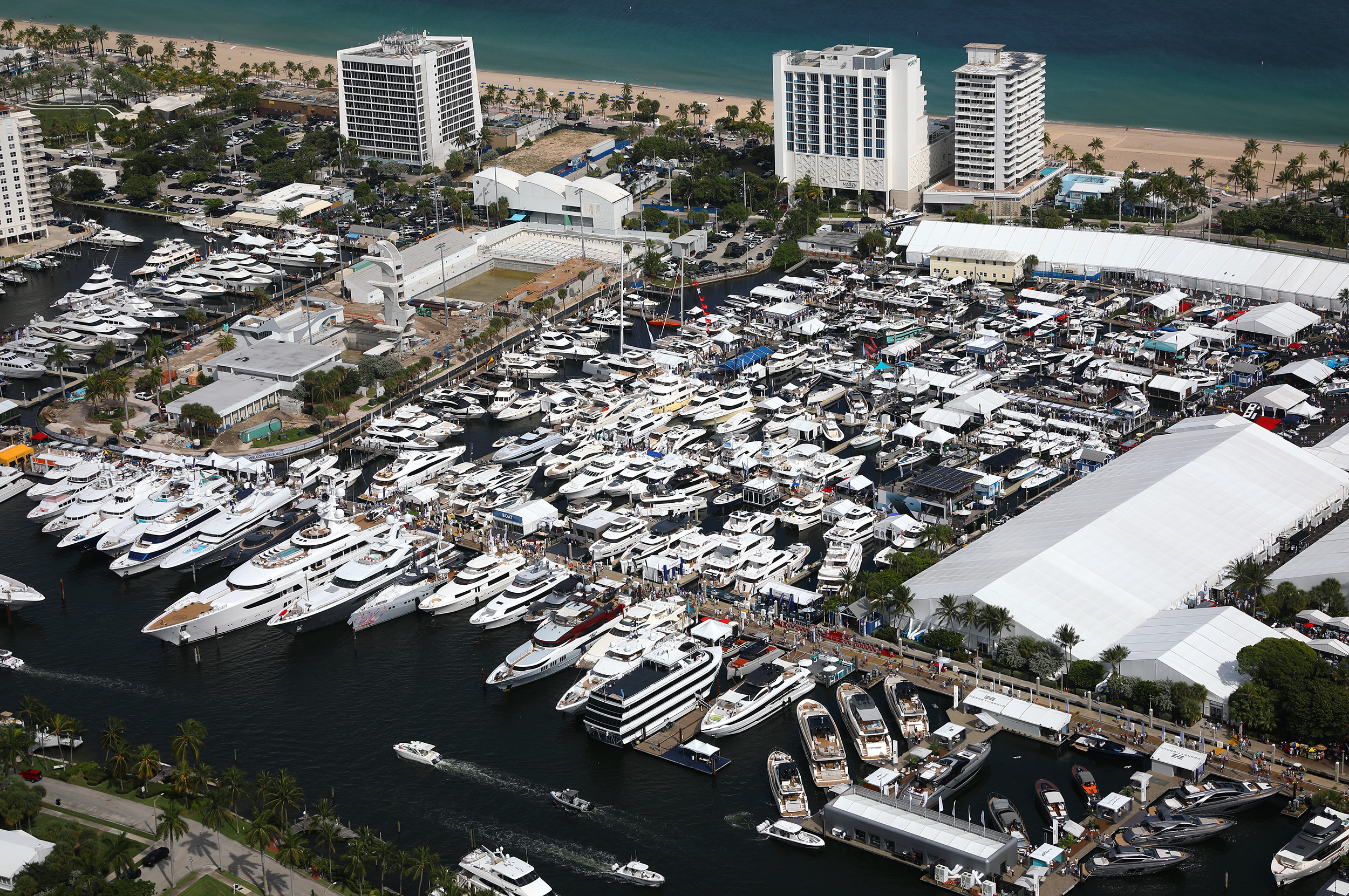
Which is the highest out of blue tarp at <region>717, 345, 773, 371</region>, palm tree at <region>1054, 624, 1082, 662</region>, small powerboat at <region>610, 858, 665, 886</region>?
palm tree at <region>1054, 624, 1082, 662</region>

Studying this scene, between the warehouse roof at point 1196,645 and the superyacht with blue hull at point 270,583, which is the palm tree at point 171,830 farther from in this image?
the warehouse roof at point 1196,645

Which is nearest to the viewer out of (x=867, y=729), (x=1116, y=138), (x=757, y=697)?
(x=867, y=729)

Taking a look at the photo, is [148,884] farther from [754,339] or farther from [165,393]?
[754,339]

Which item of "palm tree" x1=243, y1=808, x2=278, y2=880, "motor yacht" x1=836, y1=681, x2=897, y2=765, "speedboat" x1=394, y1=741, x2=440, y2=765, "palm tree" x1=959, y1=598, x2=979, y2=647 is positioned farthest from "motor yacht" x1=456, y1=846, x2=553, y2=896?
"palm tree" x1=959, y1=598, x2=979, y2=647

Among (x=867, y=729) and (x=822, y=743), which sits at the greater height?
(x=867, y=729)

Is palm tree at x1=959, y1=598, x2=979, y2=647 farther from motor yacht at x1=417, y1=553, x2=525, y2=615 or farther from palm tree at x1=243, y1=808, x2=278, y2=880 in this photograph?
palm tree at x1=243, y1=808, x2=278, y2=880

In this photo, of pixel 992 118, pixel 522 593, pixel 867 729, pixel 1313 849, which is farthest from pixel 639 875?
pixel 992 118

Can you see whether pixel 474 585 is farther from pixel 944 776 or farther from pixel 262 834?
pixel 944 776
